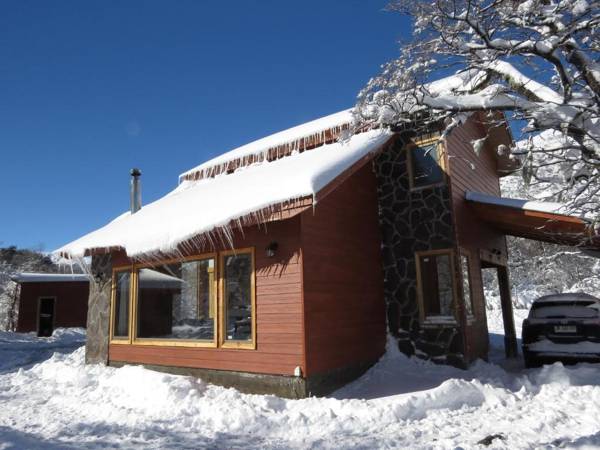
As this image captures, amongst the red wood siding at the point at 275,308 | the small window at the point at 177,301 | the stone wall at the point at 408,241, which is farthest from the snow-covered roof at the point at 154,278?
the stone wall at the point at 408,241

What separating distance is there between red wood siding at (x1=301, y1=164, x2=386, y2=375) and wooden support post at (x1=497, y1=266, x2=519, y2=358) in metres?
3.78

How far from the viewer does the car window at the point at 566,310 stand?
24.2 ft

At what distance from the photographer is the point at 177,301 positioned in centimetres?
858

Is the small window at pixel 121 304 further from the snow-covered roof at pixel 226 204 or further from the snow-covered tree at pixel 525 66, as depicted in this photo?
the snow-covered tree at pixel 525 66

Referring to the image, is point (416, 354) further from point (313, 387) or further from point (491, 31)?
point (491, 31)

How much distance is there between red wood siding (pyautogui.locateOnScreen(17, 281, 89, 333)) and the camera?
2139 cm

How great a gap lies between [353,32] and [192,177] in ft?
21.2

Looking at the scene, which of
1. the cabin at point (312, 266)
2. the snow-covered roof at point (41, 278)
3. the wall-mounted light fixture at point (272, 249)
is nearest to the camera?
the cabin at point (312, 266)

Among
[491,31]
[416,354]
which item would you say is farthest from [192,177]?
[491,31]

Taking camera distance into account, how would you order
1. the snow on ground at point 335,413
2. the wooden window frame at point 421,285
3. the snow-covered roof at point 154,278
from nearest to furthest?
the snow on ground at point 335,413 → the wooden window frame at point 421,285 → the snow-covered roof at point 154,278

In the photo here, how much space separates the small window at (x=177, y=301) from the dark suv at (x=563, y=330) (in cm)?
577

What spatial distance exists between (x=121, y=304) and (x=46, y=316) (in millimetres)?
15305

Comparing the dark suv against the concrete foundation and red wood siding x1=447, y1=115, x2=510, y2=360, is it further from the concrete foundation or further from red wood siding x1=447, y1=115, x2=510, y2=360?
the concrete foundation

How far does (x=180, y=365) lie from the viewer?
8094mm
